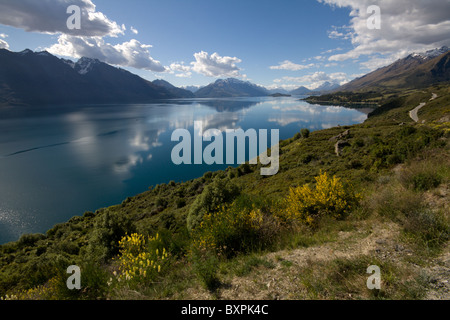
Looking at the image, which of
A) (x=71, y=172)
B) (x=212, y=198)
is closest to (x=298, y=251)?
(x=212, y=198)

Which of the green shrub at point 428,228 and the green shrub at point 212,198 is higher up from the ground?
the green shrub at point 428,228

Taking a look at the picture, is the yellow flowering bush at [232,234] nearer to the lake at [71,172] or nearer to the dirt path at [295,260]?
the dirt path at [295,260]

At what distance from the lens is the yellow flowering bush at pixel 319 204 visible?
21.4ft

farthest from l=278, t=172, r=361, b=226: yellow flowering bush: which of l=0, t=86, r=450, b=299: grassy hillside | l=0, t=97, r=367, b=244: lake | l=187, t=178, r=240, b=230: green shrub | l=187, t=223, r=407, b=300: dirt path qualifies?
l=0, t=97, r=367, b=244: lake

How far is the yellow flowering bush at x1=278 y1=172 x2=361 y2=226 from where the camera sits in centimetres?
651

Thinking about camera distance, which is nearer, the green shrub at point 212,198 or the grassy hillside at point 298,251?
the grassy hillside at point 298,251

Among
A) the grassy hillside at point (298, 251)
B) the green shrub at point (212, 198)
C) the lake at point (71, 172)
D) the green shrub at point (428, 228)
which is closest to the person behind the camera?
the grassy hillside at point (298, 251)

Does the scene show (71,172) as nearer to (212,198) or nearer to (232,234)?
(212,198)

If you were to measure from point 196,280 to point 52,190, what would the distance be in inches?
1888

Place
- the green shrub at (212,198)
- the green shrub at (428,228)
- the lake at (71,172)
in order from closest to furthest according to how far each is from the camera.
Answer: the green shrub at (428,228) → the green shrub at (212,198) → the lake at (71,172)

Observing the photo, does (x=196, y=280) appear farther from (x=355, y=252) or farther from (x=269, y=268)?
(x=355, y=252)

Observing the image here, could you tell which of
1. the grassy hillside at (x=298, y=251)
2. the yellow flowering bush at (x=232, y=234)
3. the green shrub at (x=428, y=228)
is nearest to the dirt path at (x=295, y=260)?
the grassy hillside at (x=298, y=251)
